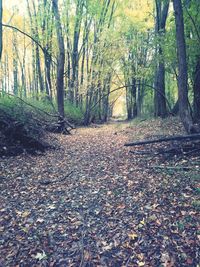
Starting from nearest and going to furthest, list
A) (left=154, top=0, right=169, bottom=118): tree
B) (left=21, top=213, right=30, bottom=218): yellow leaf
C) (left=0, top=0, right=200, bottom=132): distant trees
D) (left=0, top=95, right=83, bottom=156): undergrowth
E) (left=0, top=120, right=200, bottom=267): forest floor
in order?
(left=0, top=120, right=200, bottom=267): forest floor, (left=21, top=213, right=30, bottom=218): yellow leaf, (left=0, top=95, right=83, bottom=156): undergrowth, (left=0, top=0, right=200, bottom=132): distant trees, (left=154, top=0, right=169, bottom=118): tree

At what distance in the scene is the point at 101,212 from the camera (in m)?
4.01

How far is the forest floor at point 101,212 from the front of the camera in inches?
118

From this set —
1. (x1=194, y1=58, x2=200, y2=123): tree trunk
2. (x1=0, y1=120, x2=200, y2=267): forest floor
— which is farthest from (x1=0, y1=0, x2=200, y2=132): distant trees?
(x1=0, y1=120, x2=200, y2=267): forest floor

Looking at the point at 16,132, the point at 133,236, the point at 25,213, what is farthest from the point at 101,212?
the point at 16,132

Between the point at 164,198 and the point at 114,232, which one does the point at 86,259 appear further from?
the point at 164,198

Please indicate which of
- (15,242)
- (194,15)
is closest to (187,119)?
(194,15)

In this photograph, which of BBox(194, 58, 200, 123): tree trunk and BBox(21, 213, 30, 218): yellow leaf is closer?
BBox(21, 213, 30, 218): yellow leaf

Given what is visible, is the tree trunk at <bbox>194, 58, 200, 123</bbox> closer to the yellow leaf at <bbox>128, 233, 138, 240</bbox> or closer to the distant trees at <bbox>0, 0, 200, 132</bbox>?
the distant trees at <bbox>0, 0, 200, 132</bbox>

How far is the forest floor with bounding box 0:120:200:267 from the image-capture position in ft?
9.82

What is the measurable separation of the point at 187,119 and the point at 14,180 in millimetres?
4788

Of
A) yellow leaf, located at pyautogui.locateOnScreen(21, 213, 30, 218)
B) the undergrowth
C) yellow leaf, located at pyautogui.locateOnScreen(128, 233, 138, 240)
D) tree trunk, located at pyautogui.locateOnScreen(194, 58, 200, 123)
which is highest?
tree trunk, located at pyautogui.locateOnScreen(194, 58, 200, 123)

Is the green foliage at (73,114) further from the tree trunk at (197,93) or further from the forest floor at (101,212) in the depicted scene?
the forest floor at (101,212)

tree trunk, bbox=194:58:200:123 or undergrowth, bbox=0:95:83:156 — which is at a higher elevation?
tree trunk, bbox=194:58:200:123

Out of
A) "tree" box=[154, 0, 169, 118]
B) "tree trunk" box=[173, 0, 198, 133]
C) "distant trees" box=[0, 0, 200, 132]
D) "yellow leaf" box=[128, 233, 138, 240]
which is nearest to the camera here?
"yellow leaf" box=[128, 233, 138, 240]
